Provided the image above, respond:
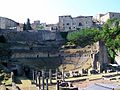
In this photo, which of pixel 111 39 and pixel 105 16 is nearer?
pixel 111 39

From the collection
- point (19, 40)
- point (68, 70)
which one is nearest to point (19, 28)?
point (19, 40)

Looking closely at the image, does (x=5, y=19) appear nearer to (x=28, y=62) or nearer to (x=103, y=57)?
(x=28, y=62)

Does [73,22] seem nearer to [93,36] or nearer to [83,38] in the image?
[83,38]

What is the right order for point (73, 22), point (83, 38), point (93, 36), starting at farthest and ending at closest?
point (73, 22) → point (83, 38) → point (93, 36)

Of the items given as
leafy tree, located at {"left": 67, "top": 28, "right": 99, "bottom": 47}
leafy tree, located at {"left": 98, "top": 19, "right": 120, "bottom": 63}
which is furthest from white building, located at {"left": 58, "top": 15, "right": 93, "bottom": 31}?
leafy tree, located at {"left": 67, "top": 28, "right": 99, "bottom": 47}

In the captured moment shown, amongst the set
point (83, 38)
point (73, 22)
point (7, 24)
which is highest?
point (73, 22)

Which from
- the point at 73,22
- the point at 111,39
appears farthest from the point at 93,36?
the point at 73,22

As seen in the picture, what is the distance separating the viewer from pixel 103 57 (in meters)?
55.3

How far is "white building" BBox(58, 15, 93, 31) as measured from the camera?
8875 cm

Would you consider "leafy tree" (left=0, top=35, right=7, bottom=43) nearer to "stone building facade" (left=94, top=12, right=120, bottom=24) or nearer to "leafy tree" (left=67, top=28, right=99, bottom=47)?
"leafy tree" (left=67, top=28, right=99, bottom=47)

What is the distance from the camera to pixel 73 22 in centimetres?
9000

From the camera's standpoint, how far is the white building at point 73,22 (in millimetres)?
88750

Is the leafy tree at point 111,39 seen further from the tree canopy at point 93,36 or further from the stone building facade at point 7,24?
the stone building facade at point 7,24

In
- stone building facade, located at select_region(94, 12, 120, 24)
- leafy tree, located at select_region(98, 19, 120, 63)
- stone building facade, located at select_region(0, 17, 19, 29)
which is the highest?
stone building facade, located at select_region(94, 12, 120, 24)
